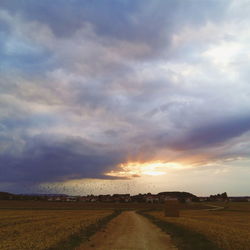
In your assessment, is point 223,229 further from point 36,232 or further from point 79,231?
point 36,232

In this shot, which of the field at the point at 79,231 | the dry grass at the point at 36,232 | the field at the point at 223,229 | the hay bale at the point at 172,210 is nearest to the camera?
the dry grass at the point at 36,232

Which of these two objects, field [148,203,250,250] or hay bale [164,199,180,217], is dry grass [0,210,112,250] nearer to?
field [148,203,250,250]

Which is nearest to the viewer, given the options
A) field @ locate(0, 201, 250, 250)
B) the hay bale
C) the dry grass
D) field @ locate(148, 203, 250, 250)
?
the dry grass

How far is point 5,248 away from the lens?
2267 cm

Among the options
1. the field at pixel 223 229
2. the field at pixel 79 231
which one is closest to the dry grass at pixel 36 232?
the field at pixel 79 231

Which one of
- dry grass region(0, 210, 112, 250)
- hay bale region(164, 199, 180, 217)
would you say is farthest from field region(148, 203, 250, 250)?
hay bale region(164, 199, 180, 217)

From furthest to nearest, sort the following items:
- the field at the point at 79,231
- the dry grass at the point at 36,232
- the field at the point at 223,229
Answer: the field at the point at 223,229, the field at the point at 79,231, the dry grass at the point at 36,232

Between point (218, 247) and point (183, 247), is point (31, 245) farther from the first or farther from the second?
point (218, 247)

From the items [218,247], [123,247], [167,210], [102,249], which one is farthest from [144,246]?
[167,210]

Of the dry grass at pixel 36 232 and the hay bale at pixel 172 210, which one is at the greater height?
the hay bale at pixel 172 210

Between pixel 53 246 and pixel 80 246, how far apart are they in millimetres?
2506

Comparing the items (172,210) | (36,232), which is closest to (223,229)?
(36,232)

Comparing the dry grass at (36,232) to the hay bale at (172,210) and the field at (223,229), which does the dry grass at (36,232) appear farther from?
the hay bale at (172,210)

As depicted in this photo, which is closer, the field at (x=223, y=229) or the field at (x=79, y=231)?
the field at (x=79, y=231)
